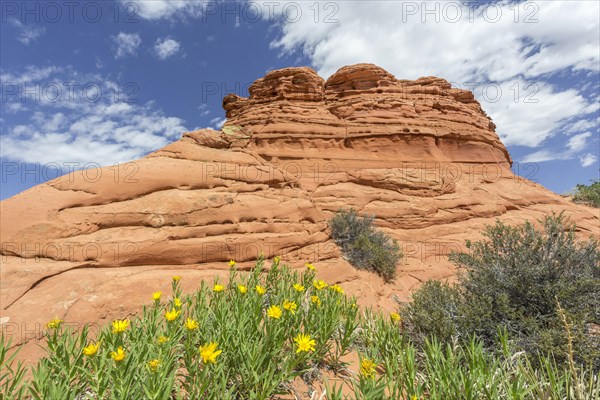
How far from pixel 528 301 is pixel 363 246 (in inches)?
170

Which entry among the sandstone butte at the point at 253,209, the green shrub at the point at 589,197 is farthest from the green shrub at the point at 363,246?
the green shrub at the point at 589,197

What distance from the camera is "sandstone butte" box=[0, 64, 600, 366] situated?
4.72 meters

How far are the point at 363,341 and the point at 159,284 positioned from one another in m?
3.51

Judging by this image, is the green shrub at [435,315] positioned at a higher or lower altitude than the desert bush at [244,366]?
lower

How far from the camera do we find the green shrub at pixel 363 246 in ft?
26.4

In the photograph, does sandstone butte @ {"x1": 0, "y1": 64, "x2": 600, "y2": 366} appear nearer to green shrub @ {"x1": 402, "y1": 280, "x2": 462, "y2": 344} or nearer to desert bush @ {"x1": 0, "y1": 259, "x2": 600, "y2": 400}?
green shrub @ {"x1": 402, "y1": 280, "x2": 462, "y2": 344}

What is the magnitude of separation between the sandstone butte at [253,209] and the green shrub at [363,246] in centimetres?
48

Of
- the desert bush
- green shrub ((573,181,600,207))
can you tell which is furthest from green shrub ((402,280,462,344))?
green shrub ((573,181,600,207))

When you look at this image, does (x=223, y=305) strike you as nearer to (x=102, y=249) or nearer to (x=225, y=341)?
(x=225, y=341)

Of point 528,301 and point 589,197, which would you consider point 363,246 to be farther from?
point 589,197

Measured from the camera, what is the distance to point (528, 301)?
4375 millimetres

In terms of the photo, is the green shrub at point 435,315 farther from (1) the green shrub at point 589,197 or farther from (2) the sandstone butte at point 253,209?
(1) the green shrub at point 589,197

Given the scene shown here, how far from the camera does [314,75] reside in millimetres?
21922

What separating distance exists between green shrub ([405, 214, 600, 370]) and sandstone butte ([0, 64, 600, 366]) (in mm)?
1966
